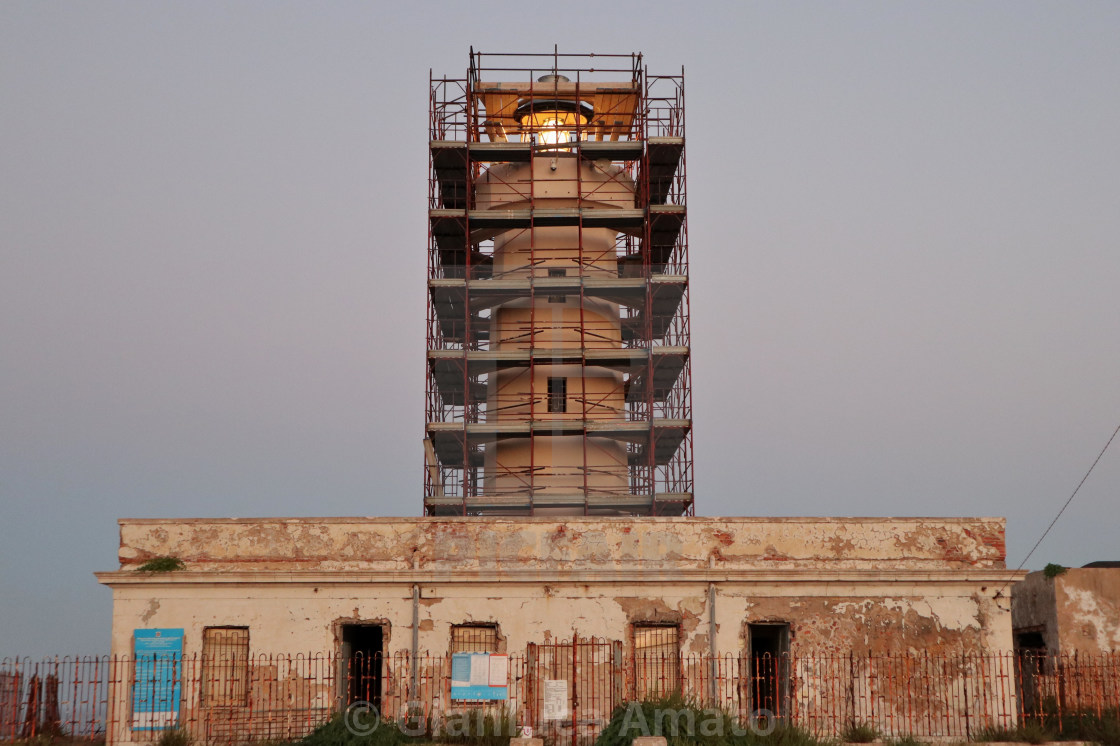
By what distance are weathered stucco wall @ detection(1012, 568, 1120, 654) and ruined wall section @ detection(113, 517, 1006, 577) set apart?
3.48m

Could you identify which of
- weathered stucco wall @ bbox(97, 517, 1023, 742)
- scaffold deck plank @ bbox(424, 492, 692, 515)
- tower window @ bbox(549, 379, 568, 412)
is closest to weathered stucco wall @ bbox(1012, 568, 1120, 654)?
weathered stucco wall @ bbox(97, 517, 1023, 742)

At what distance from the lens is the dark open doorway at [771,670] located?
23.0 metres

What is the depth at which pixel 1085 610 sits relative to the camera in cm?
2567

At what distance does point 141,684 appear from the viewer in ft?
74.4

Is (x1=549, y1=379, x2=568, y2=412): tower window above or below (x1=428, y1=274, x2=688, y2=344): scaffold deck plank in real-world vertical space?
below

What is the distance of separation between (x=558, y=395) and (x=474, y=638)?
43.4 feet

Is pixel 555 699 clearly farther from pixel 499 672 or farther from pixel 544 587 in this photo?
pixel 544 587

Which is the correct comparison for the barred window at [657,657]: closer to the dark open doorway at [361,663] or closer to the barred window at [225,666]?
the dark open doorway at [361,663]

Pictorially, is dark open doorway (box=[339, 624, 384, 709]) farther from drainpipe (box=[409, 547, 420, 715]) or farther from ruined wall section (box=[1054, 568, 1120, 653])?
ruined wall section (box=[1054, 568, 1120, 653])

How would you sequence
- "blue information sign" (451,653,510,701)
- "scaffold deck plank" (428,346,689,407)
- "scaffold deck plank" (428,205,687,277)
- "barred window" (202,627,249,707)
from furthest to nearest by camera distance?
"scaffold deck plank" (428,205,687,277) < "scaffold deck plank" (428,346,689,407) < "barred window" (202,627,249,707) < "blue information sign" (451,653,510,701)

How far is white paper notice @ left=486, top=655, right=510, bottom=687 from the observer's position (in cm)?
2266

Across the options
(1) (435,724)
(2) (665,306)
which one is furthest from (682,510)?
(1) (435,724)

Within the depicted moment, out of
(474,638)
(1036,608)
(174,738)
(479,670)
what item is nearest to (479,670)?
(479,670)

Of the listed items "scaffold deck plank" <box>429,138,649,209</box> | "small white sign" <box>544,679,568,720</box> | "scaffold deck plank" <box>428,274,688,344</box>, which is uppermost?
"scaffold deck plank" <box>429,138,649,209</box>
